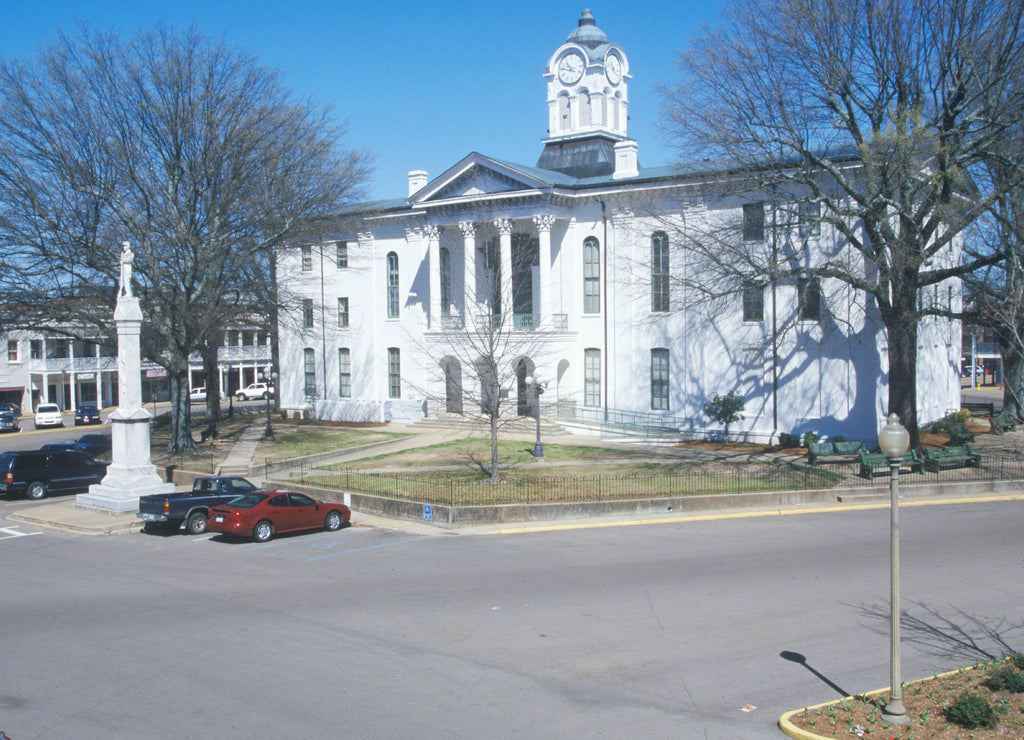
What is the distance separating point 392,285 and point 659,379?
1701 centimetres

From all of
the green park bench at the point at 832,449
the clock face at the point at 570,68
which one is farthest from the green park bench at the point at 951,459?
the clock face at the point at 570,68

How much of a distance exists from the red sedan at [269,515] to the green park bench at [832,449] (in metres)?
16.6

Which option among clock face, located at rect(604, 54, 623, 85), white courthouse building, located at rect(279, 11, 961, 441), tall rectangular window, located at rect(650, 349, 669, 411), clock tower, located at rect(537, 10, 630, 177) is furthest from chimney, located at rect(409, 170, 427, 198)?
tall rectangular window, located at rect(650, 349, 669, 411)

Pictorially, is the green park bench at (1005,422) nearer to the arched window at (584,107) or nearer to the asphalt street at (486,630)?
the asphalt street at (486,630)

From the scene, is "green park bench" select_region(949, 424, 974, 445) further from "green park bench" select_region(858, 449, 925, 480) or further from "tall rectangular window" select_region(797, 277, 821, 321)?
"tall rectangular window" select_region(797, 277, 821, 321)

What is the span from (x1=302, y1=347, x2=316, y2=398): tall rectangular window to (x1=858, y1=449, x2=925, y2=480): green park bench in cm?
3431

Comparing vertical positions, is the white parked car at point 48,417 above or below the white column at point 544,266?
below

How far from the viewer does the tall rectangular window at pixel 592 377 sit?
142 feet

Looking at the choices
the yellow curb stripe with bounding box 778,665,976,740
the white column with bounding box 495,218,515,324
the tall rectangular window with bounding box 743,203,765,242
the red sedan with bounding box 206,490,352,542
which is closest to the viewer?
the yellow curb stripe with bounding box 778,665,976,740

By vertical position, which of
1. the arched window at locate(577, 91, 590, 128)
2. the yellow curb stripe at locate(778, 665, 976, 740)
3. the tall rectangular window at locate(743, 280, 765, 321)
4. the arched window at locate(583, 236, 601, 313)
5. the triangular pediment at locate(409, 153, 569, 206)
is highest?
the arched window at locate(577, 91, 590, 128)

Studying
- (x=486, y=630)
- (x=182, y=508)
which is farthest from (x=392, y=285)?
(x=486, y=630)

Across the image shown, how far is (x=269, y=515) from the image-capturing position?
21.6 metres

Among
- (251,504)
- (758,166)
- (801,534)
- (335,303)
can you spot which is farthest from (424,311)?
(801,534)

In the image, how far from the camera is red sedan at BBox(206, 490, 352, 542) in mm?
20922
